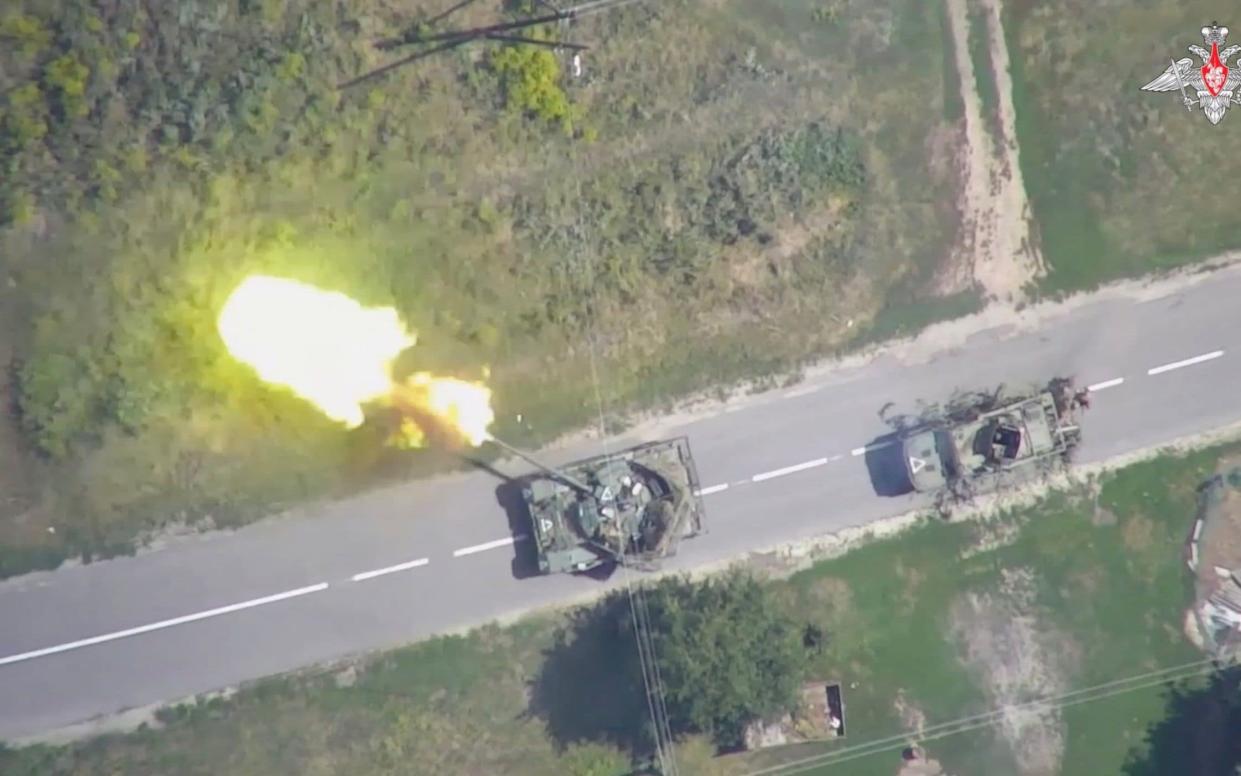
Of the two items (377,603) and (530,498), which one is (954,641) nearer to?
(530,498)

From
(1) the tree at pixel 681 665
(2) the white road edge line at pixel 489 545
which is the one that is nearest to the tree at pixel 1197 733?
(1) the tree at pixel 681 665

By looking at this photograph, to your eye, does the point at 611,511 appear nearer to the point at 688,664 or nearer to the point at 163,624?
the point at 688,664

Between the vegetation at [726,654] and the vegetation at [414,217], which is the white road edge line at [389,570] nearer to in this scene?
the vegetation at [414,217]

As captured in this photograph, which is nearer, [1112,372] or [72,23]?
[72,23]

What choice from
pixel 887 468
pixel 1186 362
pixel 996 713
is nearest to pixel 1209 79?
pixel 1186 362

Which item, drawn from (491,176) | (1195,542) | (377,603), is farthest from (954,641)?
(491,176)

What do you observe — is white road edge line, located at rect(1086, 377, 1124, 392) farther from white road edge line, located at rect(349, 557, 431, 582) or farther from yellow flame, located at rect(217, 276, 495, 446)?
white road edge line, located at rect(349, 557, 431, 582)

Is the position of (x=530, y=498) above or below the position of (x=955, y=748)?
above
